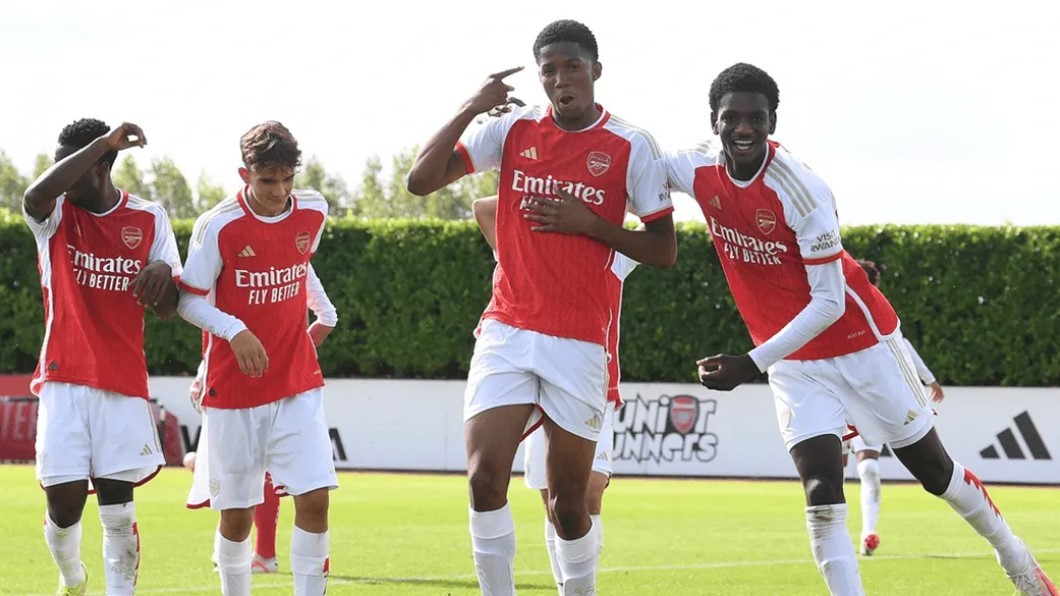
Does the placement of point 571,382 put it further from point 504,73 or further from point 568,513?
point 504,73

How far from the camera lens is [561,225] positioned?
21.3 feet

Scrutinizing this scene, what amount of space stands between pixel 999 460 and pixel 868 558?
14290 millimetres

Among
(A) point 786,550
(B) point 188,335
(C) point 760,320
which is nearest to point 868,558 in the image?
(A) point 786,550

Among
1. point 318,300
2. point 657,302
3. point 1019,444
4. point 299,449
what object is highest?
point 318,300

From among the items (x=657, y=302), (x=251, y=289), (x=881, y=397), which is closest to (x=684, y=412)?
(x=657, y=302)

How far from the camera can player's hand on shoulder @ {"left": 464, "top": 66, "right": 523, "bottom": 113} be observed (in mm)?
6648

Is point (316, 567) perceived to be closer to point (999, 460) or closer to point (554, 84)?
point (554, 84)

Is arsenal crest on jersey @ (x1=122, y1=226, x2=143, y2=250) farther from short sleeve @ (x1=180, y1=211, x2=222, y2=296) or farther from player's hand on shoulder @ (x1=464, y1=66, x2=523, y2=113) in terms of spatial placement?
player's hand on shoulder @ (x1=464, y1=66, x2=523, y2=113)

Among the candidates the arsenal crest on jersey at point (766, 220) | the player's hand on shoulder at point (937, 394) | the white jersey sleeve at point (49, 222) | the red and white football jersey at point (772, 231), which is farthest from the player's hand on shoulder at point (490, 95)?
the player's hand on shoulder at point (937, 394)

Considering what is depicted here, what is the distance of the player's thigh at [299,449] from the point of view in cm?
748

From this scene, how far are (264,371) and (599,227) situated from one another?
189 cm

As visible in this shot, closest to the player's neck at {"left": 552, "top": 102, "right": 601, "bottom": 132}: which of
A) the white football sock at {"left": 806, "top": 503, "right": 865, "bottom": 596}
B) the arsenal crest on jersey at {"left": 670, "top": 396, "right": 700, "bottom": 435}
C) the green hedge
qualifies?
the white football sock at {"left": 806, "top": 503, "right": 865, "bottom": 596}

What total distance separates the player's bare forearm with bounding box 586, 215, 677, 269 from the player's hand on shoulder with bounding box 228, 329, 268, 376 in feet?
5.58

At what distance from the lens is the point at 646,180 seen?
22.1 feet
